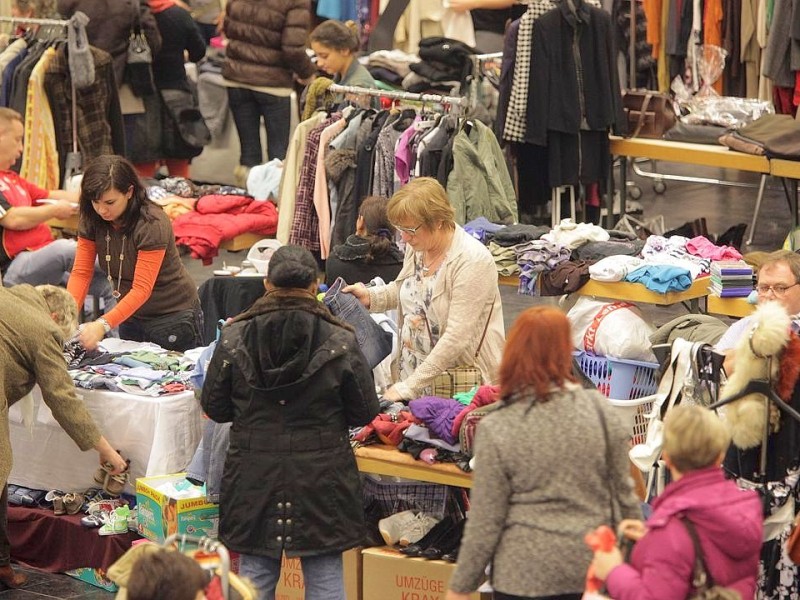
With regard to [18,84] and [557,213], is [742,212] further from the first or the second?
[18,84]

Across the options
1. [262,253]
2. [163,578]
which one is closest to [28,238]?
[262,253]

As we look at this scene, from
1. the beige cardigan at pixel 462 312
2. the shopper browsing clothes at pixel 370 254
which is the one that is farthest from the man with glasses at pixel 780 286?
the shopper browsing clothes at pixel 370 254

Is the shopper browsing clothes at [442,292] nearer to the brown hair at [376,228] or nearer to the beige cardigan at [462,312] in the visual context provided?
the beige cardigan at [462,312]

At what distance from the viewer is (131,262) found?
20.5 ft

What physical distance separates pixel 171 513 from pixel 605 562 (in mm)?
2219

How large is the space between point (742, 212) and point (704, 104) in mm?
1540

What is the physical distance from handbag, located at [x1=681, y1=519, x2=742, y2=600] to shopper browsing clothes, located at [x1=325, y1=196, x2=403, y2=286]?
10.1 feet

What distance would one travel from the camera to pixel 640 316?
20.1 feet

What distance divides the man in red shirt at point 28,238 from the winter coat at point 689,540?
4487mm

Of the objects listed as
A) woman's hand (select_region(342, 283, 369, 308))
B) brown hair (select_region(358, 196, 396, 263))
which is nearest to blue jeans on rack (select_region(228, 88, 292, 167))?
brown hair (select_region(358, 196, 396, 263))

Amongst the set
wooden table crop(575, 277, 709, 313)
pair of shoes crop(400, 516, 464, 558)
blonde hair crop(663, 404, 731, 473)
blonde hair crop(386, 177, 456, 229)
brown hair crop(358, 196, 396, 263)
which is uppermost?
blonde hair crop(386, 177, 456, 229)

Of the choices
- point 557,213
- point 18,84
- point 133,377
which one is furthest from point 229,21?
point 133,377

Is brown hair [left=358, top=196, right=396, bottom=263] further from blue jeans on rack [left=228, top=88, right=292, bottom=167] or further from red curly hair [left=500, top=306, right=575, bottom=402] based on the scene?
blue jeans on rack [left=228, top=88, right=292, bottom=167]

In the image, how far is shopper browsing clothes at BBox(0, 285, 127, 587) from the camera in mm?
5258
